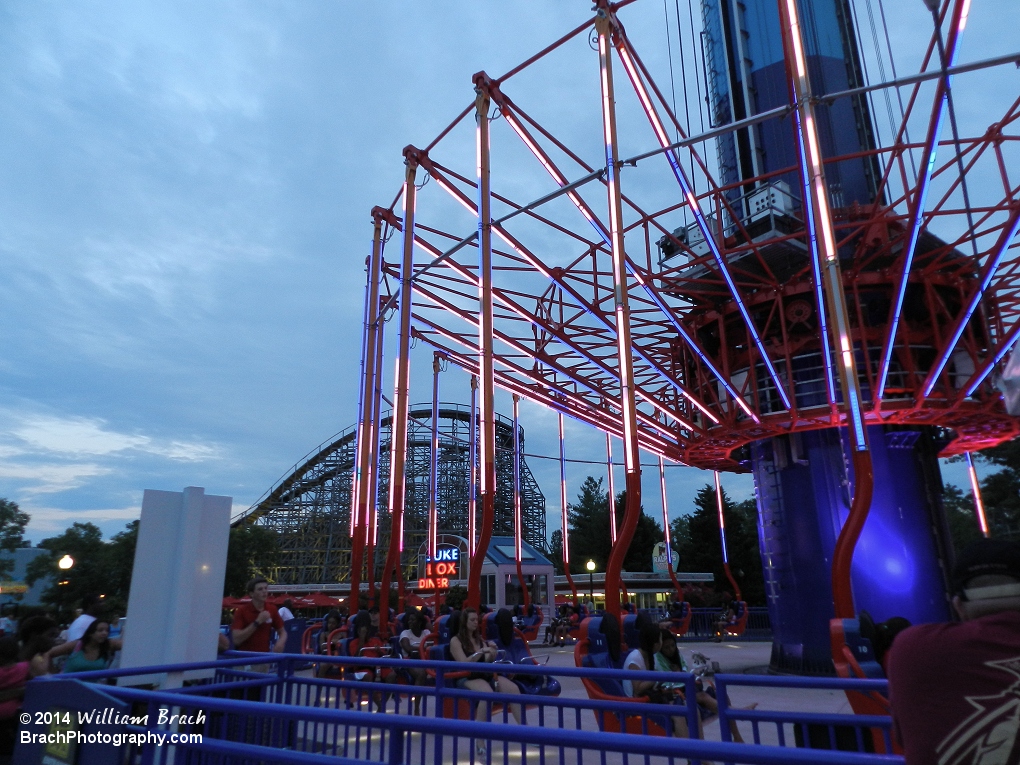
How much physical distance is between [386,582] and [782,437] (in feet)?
31.0

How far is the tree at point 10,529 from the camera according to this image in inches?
1844

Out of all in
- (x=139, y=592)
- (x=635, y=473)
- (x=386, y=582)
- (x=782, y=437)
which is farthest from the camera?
(x=782, y=437)

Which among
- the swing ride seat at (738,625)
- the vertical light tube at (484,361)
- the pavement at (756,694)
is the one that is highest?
the vertical light tube at (484,361)

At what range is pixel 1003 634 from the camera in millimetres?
2057

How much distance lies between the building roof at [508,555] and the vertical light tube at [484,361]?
604 inches

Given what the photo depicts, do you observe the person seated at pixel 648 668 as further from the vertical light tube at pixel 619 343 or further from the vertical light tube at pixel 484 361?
the vertical light tube at pixel 484 361

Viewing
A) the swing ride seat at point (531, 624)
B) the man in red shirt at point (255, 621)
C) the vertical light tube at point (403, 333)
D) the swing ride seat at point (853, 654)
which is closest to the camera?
the swing ride seat at point (853, 654)

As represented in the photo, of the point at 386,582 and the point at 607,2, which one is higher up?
→ the point at 607,2

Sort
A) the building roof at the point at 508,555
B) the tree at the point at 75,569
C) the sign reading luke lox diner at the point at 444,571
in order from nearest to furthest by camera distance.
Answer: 1. the sign reading luke lox diner at the point at 444,571
2. the building roof at the point at 508,555
3. the tree at the point at 75,569

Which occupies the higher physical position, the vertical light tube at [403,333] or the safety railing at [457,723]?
the vertical light tube at [403,333]

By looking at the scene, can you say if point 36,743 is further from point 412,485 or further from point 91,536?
point 91,536

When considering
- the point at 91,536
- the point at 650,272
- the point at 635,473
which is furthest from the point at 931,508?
the point at 91,536

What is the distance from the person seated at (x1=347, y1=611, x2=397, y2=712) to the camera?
1079 cm

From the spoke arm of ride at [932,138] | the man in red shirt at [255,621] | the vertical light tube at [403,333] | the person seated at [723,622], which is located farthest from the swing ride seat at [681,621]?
the man in red shirt at [255,621]
